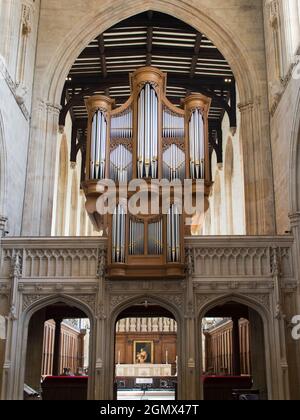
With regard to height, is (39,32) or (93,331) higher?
(39,32)

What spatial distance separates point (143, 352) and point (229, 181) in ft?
27.7

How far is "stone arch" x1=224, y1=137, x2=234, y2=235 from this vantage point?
24594 millimetres

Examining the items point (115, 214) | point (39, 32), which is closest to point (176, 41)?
point (39, 32)

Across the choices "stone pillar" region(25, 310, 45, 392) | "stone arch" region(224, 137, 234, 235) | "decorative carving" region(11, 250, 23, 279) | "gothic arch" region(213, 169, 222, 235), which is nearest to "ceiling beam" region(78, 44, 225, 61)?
"stone arch" region(224, 137, 234, 235)

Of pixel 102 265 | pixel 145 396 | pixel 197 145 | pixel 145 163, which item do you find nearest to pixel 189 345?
pixel 102 265

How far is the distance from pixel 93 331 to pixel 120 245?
2.08 meters

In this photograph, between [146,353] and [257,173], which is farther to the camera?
[146,353]

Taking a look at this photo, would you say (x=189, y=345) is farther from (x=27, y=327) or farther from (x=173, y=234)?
(x=27, y=327)

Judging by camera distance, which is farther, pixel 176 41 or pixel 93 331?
pixel 176 41

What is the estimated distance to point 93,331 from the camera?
44.2 feet

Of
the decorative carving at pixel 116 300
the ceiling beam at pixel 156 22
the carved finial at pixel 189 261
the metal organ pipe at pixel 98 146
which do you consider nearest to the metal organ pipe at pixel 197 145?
the metal organ pipe at pixel 98 146

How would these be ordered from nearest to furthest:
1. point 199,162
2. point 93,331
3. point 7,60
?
point 93,331 < point 7,60 < point 199,162

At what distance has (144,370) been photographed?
932 inches
